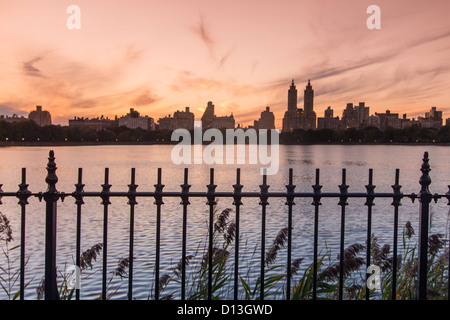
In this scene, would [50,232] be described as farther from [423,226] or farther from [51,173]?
[423,226]

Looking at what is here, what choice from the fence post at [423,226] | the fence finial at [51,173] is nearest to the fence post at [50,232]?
the fence finial at [51,173]

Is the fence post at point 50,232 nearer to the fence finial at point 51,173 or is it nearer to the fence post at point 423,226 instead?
the fence finial at point 51,173

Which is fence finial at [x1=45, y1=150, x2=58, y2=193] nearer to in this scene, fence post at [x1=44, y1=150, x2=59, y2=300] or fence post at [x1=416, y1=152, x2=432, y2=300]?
fence post at [x1=44, y1=150, x2=59, y2=300]

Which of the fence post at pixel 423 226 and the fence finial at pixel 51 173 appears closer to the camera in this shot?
the fence finial at pixel 51 173

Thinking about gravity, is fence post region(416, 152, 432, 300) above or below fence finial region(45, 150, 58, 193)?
below

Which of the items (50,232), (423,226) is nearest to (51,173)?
(50,232)

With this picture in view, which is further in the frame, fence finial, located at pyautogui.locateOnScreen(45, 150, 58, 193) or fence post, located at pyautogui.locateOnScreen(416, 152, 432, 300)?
fence post, located at pyautogui.locateOnScreen(416, 152, 432, 300)

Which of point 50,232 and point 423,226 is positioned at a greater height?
point 423,226

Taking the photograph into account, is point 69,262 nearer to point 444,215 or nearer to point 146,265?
point 146,265

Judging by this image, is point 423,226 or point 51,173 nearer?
point 51,173

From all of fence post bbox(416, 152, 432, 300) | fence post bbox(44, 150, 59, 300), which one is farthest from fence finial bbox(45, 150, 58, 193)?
fence post bbox(416, 152, 432, 300)
